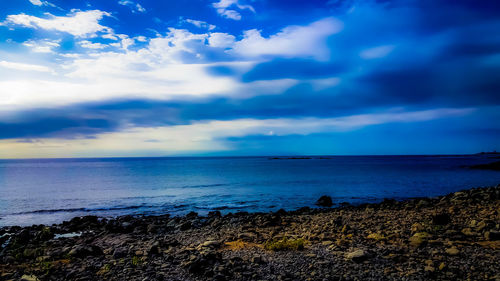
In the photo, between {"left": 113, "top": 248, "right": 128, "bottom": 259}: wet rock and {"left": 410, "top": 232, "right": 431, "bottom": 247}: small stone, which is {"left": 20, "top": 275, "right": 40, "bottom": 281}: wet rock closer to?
{"left": 113, "top": 248, "right": 128, "bottom": 259}: wet rock

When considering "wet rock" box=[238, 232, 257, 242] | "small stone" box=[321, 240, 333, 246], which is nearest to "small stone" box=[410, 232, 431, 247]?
"small stone" box=[321, 240, 333, 246]

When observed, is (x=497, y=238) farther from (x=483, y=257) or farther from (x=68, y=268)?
(x=68, y=268)

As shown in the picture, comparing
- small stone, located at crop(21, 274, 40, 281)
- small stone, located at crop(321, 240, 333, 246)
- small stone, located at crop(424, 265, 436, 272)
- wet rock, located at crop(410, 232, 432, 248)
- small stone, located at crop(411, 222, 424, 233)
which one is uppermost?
small stone, located at crop(424, 265, 436, 272)

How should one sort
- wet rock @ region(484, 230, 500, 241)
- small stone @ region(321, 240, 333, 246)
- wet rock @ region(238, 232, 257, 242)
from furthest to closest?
wet rock @ region(238, 232, 257, 242) < small stone @ region(321, 240, 333, 246) < wet rock @ region(484, 230, 500, 241)

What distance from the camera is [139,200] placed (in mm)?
33562

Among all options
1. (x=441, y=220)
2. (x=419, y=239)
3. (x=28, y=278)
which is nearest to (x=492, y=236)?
(x=419, y=239)

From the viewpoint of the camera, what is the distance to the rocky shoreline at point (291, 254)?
8.47 meters

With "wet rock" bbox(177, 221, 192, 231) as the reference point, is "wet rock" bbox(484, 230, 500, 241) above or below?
above

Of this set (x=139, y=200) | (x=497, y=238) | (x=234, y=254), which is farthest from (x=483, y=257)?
(x=139, y=200)

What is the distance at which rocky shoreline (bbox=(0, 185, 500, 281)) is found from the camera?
27.8 feet

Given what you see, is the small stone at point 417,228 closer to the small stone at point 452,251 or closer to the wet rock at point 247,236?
the small stone at point 452,251

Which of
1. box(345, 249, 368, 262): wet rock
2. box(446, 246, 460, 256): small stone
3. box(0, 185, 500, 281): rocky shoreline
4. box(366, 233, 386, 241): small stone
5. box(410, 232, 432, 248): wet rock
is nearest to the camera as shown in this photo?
box(0, 185, 500, 281): rocky shoreline

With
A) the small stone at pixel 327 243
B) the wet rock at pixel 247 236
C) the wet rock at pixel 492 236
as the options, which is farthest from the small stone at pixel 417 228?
the wet rock at pixel 247 236

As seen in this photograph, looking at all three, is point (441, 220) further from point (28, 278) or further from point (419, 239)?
point (28, 278)
